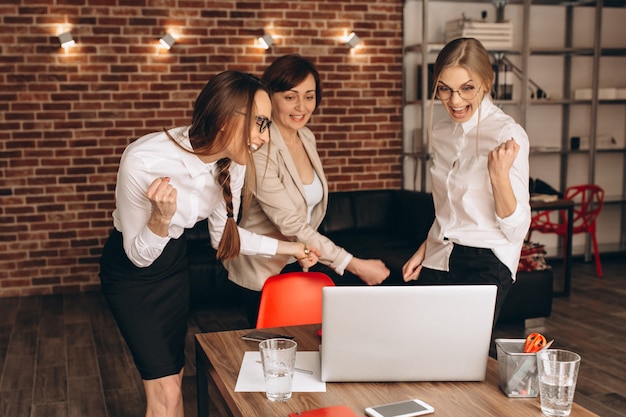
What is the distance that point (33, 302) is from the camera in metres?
5.15

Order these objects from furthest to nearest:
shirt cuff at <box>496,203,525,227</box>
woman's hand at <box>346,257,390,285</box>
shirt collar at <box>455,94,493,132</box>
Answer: woman's hand at <box>346,257,390,285</box>, shirt collar at <box>455,94,493,132</box>, shirt cuff at <box>496,203,525,227</box>


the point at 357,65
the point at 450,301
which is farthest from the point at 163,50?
the point at 450,301

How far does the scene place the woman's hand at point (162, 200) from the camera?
1.67m

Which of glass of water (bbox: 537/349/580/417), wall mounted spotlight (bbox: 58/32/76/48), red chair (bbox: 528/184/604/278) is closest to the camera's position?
glass of water (bbox: 537/349/580/417)

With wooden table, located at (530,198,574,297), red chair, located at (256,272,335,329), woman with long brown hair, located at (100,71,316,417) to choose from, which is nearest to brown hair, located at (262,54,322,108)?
woman with long brown hair, located at (100,71,316,417)

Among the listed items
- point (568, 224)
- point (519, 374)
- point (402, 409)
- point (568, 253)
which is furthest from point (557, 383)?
point (568, 224)

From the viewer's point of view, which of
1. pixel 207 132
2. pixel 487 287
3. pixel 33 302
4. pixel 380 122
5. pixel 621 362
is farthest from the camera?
Answer: pixel 380 122

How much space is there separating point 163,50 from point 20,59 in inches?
42.8

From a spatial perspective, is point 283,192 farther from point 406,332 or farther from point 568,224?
point 568,224

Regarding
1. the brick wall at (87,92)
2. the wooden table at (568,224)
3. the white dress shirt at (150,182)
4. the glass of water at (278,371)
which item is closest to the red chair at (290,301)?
the white dress shirt at (150,182)

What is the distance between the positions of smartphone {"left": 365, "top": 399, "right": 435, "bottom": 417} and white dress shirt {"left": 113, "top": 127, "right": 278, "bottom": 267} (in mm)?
761

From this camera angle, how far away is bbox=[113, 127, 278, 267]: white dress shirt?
1.83m

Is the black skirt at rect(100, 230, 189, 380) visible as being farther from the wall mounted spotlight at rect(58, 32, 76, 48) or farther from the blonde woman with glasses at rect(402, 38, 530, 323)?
the wall mounted spotlight at rect(58, 32, 76, 48)

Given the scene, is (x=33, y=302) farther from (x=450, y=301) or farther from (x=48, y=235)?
(x=450, y=301)
